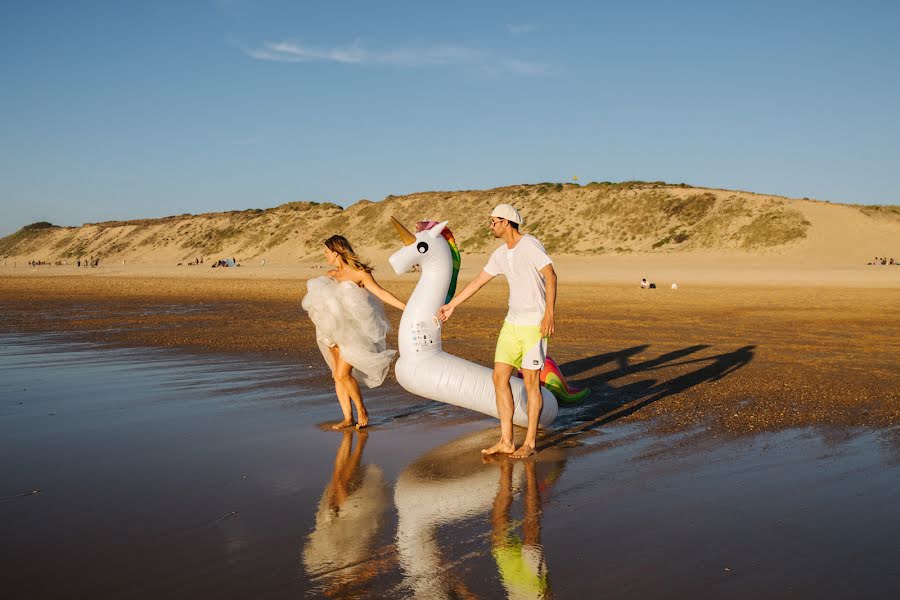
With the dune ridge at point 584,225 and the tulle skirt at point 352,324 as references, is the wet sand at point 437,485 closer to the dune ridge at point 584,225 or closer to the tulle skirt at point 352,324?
the tulle skirt at point 352,324

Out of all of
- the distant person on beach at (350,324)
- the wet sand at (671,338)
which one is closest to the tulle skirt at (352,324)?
the distant person on beach at (350,324)

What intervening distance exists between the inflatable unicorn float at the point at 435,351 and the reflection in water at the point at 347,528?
3.90 ft

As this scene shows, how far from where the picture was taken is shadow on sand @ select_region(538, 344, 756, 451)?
8.44 meters

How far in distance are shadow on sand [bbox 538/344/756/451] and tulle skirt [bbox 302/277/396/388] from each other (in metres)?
1.86

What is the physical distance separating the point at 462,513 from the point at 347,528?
→ 80 centimetres

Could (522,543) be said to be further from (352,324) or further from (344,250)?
(344,250)

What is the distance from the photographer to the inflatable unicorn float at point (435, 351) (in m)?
7.87

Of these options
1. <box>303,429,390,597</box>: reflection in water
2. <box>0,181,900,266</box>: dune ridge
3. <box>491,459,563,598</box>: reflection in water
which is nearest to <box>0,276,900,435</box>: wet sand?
<box>491,459,563,598</box>: reflection in water

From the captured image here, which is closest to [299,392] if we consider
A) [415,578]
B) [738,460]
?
[738,460]

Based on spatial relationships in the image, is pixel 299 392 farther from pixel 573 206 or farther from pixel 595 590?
pixel 573 206

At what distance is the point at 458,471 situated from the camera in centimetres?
652

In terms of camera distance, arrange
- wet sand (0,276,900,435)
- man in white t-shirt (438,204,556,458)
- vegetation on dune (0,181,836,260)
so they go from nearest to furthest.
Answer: man in white t-shirt (438,204,556,458) → wet sand (0,276,900,435) → vegetation on dune (0,181,836,260)

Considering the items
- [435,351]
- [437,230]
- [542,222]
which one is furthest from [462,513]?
[542,222]

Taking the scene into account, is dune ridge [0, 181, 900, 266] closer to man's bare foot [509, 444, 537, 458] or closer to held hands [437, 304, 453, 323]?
held hands [437, 304, 453, 323]
